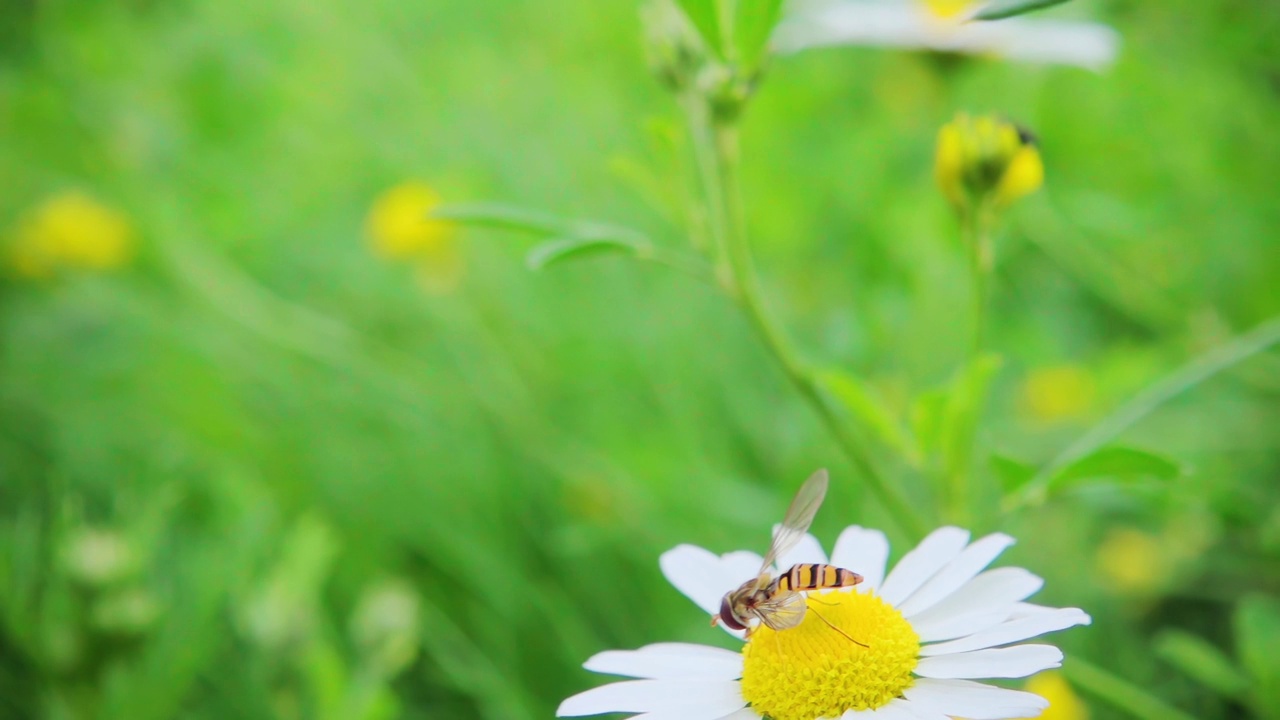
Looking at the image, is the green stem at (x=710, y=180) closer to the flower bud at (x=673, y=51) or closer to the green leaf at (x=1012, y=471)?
the flower bud at (x=673, y=51)

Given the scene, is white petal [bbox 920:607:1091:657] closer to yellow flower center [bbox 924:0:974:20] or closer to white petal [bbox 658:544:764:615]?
white petal [bbox 658:544:764:615]

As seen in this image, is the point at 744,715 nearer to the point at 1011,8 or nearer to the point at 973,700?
the point at 973,700

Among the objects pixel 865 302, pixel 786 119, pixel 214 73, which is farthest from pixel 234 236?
pixel 865 302

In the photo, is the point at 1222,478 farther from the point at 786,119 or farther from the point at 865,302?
the point at 786,119

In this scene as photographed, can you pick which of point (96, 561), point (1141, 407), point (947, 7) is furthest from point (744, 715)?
point (947, 7)

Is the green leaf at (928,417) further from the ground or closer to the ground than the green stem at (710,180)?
closer to the ground

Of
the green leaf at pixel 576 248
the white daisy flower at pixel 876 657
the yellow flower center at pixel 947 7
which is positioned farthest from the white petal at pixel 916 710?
the yellow flower center at pixel 947 7

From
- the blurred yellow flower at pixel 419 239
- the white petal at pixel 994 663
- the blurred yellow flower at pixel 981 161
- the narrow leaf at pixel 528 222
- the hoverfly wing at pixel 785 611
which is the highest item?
the blurred yellow flower at pixel 419 239
